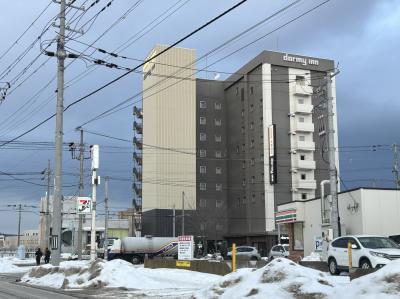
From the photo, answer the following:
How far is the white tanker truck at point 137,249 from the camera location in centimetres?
5759

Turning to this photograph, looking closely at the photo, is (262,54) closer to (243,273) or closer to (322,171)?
(322,171)

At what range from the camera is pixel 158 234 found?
90812 mm

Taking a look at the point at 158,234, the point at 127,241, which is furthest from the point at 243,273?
the point at 158,234

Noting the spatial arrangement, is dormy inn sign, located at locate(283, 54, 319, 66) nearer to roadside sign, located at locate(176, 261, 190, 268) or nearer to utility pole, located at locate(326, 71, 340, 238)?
utility pole, located at locate(326, 71, 340, 238)

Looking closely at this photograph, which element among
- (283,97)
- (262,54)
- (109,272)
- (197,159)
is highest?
(262,54)

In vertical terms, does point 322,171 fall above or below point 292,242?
above

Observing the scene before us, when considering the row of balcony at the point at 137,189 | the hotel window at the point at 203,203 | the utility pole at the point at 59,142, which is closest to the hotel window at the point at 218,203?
the hotel window at the point at 203,203

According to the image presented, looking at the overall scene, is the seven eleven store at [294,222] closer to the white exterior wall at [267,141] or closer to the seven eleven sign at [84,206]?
the seven eleven sign at [84,206]

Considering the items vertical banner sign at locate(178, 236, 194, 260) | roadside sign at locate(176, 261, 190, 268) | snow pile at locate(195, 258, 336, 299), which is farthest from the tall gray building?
snow pile at locate(195, 258, 336, 299)

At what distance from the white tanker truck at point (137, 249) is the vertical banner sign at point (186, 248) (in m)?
28.4

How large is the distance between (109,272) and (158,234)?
67220mm

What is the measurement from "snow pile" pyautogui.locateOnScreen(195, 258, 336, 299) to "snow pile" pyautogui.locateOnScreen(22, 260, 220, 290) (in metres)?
5.91

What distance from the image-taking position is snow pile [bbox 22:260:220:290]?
22.9 meters

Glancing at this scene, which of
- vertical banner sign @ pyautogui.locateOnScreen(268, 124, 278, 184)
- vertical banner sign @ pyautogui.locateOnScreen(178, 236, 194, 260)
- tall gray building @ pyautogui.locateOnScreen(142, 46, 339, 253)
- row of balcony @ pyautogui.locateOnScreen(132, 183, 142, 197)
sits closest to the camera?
vertical banner sign @ pyautogui.locateOnScreen(178, 236, 194, 260)
